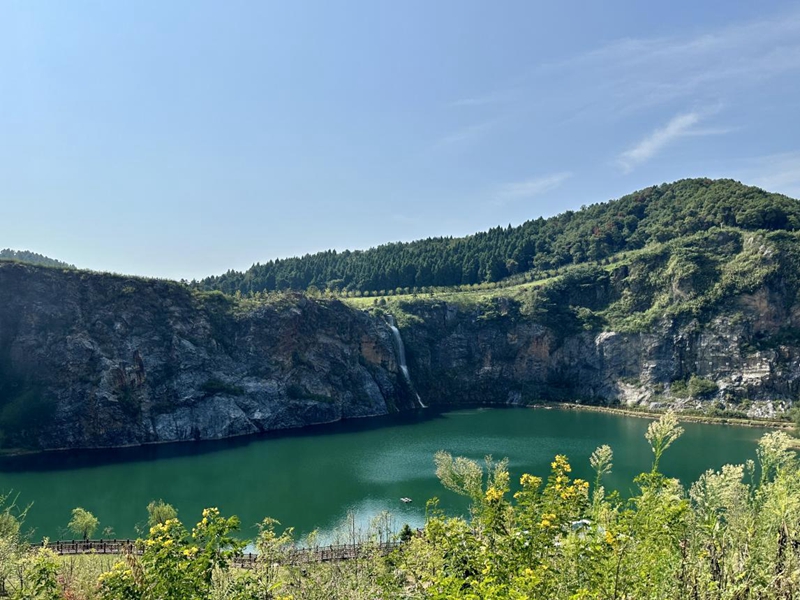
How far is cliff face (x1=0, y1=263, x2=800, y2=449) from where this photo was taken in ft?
251

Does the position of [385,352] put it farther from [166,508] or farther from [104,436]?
[166,508]

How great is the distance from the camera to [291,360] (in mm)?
95875

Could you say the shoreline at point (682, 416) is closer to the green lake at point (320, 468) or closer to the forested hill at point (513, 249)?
the green lake at point (320, 468)

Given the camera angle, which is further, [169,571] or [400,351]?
[400,351]

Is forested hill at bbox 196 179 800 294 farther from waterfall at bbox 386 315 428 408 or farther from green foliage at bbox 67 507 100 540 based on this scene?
green foliage at bbox 67 507 100 540

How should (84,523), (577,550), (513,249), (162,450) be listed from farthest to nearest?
(513,249), (162,450), (84,523), (577,550)

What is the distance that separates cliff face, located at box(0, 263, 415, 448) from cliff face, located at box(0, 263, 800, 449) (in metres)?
0.20

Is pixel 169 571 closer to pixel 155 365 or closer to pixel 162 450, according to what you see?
pixel 162 450

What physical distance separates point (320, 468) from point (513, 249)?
106629 millimetres

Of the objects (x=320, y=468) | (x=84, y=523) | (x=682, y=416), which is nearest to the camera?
(x=84, y=523)

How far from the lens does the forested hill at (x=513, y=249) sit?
130875 mm

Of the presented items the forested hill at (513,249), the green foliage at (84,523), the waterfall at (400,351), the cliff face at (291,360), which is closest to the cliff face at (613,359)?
the cliff face at (291,360)

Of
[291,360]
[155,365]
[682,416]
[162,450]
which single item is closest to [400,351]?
[291,360]

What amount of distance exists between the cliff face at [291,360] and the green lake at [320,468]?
6327 millimetres
